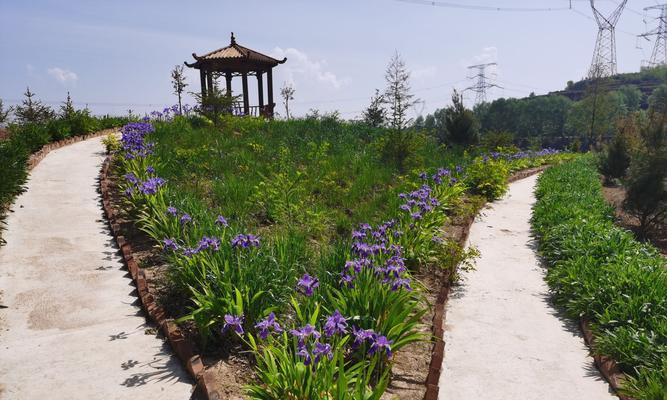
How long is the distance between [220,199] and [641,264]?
5.61 meters

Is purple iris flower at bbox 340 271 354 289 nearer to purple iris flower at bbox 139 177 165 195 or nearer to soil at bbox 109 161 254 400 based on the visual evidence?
soil at bbox 109 161 254 400

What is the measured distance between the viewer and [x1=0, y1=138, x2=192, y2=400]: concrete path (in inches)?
115

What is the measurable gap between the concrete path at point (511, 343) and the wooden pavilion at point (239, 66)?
45.2ft

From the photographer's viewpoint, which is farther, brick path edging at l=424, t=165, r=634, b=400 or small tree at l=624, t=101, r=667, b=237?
small tree at l=624, t=101, r=667, b=237

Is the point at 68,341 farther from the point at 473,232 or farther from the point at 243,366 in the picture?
the point at 473,232

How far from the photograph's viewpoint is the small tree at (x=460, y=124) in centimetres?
1862

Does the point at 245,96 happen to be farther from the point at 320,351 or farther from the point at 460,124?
the point at 320,351

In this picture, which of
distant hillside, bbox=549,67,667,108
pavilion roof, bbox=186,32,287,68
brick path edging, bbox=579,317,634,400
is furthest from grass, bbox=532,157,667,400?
distant hillside, bbox=549,67,667,108

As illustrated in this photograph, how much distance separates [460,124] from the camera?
736 inches

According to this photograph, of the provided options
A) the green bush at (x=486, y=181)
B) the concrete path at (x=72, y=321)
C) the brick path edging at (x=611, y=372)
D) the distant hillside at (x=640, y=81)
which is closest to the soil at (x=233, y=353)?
the concrete path at (x=72, y=321)

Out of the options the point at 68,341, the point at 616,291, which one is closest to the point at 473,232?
the point at 616,291

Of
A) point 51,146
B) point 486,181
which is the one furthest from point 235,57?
point 486,181

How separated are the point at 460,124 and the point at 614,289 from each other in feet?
48.8

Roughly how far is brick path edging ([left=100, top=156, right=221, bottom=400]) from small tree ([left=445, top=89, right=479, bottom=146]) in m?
15.7
